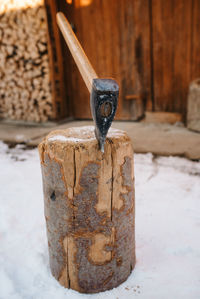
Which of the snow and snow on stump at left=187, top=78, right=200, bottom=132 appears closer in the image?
the snow

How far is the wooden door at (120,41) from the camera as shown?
12.4 ft

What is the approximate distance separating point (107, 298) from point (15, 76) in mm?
3982

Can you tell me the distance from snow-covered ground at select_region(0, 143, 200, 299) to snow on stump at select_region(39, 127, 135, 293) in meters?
0.10

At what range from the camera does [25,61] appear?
4.23 m

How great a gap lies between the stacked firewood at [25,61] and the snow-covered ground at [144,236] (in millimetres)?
1939

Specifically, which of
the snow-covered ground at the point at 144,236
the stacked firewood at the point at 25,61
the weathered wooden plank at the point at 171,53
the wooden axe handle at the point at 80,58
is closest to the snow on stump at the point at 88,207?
the snow-covered ground at the point at 144,236

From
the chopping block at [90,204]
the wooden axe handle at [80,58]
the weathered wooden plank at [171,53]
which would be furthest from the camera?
the weathered wooden plank at [171,53]

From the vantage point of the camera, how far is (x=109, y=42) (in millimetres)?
3992

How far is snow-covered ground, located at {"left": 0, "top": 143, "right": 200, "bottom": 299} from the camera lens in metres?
1.20

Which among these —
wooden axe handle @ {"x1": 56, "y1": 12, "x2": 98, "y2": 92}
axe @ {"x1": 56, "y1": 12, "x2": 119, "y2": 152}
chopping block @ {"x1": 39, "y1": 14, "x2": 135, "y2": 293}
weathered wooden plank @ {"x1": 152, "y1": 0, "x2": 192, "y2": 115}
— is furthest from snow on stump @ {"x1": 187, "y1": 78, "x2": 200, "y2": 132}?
axe @ {"x1": 56, "y1": 12, "x2": 119, "y2": 152}

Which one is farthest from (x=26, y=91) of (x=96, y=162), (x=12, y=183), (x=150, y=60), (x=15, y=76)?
(x=96, y=162)

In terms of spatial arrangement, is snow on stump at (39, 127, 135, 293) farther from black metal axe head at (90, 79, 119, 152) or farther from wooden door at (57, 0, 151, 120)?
wooden door at (57, 0, 151, 120)

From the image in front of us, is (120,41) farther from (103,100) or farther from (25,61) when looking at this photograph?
(103,100)

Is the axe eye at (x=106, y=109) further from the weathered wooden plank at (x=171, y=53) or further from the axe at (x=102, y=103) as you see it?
the weathered wooden plank at (x=171, y=53)
